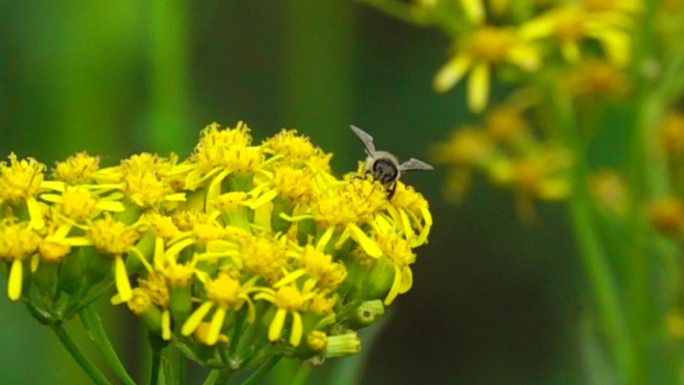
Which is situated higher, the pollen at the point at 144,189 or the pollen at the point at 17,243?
the pollen at the point at 144,189

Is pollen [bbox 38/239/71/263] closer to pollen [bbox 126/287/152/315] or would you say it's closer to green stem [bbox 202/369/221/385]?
pollen [bbox 126/287/152/315]

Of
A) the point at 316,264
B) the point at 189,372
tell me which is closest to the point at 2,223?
the point at 316,264

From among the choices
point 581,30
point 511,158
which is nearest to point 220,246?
point 581,30

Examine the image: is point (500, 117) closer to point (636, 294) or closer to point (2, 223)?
point (636, 294)

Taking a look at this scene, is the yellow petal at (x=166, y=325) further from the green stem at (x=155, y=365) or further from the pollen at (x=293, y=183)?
the pollen at (x=293, y=183)

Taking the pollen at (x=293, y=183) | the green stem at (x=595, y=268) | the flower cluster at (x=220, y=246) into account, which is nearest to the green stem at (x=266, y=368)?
the flower cluster at (x=220, y=246)

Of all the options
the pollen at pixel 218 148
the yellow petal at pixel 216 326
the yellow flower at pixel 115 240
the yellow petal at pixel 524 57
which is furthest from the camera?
the yellow petal at pixel 524 57

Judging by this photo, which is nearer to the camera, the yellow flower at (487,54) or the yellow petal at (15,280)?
the yellow petal at (15,280)
